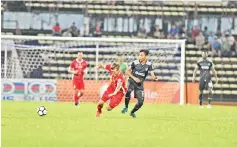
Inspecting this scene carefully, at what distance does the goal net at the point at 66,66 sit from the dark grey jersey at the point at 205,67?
12.2 ft

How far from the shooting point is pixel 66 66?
3703 centimetres

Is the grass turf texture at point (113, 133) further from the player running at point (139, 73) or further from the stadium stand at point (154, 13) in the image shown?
the stadium stand at point (154, 13)

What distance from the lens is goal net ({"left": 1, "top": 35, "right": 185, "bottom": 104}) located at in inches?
1273

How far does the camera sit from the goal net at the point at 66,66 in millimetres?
32344

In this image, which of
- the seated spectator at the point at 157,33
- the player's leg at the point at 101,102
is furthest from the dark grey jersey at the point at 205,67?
the seated spectator at the point at 157,33

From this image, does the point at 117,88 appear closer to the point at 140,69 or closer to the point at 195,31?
the point at 140,69

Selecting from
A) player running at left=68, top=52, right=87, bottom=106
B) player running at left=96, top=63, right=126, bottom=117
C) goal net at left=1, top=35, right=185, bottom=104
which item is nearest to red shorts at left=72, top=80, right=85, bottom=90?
player running at left=68, top=52, right=87, bottom=106

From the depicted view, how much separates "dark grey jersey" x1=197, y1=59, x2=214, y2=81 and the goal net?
3.73 m

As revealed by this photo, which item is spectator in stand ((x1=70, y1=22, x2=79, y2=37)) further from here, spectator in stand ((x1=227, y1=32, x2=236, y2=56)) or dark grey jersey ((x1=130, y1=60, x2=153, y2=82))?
dark grey jersey ((x1=130, y1=60, x2=153, y2=82))

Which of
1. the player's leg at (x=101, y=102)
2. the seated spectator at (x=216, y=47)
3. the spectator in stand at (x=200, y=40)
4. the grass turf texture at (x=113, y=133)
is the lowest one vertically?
the grass turf texture at (x=113, y=133)

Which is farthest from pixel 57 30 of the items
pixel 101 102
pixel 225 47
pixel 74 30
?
pixel 101 102

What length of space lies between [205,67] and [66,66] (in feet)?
35.4

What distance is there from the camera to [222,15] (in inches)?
Result: 1644

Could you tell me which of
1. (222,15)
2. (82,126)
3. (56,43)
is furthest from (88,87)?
(82,126)
